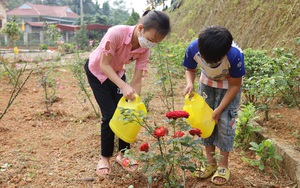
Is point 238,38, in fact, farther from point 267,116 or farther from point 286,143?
point 286,143

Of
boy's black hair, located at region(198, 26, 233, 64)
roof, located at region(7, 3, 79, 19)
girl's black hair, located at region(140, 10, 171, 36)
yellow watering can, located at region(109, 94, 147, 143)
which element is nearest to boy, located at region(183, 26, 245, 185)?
boy's black hair, located at region(198, 26, 233, 64)

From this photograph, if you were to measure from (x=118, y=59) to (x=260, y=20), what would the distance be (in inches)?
164

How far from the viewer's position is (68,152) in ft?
8.72

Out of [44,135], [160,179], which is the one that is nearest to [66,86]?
[44,135]

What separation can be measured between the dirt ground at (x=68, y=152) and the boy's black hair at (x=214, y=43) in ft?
2.88

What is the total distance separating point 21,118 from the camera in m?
3.72

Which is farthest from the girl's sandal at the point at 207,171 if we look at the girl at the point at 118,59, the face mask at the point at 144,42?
the face mask at the point at 144,42

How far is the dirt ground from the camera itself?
2084mm

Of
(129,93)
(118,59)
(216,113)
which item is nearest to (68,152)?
(118,59)

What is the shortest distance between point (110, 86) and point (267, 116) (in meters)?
1.52

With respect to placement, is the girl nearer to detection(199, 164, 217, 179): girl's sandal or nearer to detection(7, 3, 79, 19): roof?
detection(199, 164, 217, 179): girl's sandal

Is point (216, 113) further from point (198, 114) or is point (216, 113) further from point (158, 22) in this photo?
point (158, 22)

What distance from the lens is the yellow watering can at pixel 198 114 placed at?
5.99 ft

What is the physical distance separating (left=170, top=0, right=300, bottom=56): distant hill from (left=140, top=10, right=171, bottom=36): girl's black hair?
1.20ft
